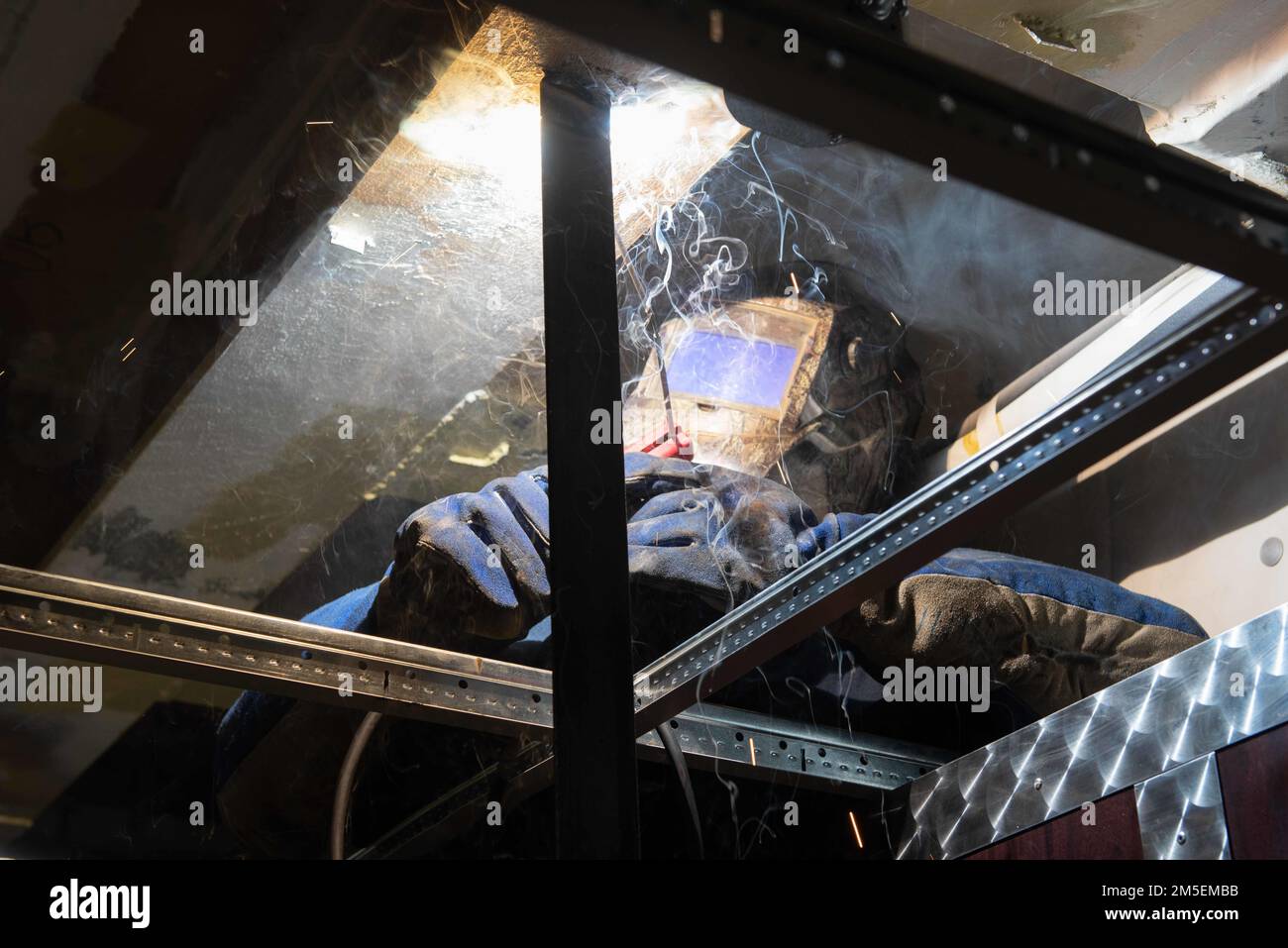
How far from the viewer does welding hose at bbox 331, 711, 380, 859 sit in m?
2.06

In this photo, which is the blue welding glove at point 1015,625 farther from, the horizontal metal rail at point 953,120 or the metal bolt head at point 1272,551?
the horizontal metal rail at point 953,120

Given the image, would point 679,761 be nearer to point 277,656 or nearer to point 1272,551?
point 277,656

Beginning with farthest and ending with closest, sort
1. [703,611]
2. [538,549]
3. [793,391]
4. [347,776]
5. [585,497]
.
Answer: [793,391], [347,776], [703,611], [538,549], [585,497]

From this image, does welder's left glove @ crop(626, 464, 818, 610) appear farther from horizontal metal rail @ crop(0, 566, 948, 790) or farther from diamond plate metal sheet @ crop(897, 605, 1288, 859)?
diamond plate metal sheet @ crop(897, 605, 1288, 859)

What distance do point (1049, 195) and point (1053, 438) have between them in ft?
1.49

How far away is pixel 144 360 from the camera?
2090 mm

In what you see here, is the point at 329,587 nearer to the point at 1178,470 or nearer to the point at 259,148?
the point at 259,148

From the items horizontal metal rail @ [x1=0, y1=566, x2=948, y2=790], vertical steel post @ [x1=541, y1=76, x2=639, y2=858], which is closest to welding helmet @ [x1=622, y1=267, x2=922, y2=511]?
horizontal metal rail @ [x1=0, y1=566, x2=948, y2=790]

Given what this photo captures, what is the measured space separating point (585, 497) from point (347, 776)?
1048mm

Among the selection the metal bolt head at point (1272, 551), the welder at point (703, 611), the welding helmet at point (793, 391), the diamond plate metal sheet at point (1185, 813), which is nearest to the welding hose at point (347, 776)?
the welder at point (703, 611)

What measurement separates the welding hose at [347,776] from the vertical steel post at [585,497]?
0.95 meters

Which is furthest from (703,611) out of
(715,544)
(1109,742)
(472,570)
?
(1109,742)

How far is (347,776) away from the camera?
208 centimetres

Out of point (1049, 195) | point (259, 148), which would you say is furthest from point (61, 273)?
point (1049, 195)
